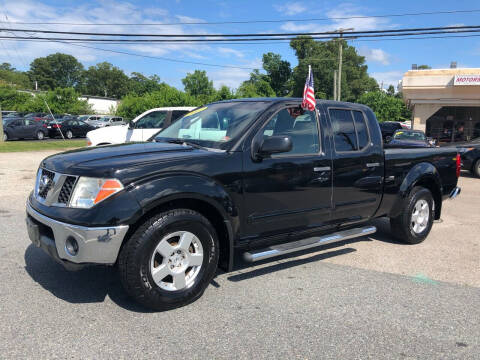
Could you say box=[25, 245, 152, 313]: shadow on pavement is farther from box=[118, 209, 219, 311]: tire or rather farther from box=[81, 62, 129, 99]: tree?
box=[81, 62, 129, 99]: tree

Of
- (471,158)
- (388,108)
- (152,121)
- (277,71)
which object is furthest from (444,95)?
(277,71)

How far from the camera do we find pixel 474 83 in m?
24.0

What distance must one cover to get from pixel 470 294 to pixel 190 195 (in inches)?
113

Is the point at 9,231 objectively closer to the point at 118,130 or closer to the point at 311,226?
the point at 311,226

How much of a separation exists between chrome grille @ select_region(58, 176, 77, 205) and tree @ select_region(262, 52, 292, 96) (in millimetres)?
70881

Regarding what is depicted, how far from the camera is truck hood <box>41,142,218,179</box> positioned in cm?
325

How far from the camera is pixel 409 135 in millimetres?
19391

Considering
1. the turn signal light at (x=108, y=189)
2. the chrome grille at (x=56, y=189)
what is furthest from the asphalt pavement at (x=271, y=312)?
the turn signal light at (x=108, y=189)

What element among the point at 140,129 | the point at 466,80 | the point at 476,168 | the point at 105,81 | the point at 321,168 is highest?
the point at 105,81

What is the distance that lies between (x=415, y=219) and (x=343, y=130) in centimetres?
184

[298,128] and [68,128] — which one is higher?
[68,128]

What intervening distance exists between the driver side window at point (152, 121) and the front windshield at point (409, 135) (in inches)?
461

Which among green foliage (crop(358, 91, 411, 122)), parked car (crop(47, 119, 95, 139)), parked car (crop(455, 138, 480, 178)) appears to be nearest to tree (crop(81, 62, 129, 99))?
green foliage (crop(358, 91, 411, 122))

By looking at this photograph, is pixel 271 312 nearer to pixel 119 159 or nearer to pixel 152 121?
pixel 119 159
